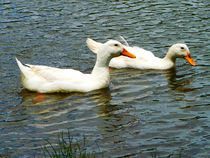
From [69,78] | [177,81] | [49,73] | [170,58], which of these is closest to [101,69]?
[69,78]

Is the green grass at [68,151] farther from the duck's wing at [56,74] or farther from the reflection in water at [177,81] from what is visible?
the reflection in water at [177,81]

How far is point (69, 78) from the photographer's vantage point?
364 inches

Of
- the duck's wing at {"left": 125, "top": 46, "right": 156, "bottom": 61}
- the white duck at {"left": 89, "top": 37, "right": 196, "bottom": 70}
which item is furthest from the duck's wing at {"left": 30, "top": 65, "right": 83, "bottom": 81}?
the duck's wing at {"left": 125, "top": 46, "right": 156, "bottom": 61}

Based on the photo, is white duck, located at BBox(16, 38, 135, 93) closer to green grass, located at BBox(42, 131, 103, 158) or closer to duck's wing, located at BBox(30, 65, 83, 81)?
duck's wing, located at BBox(30, 65, 83, 81)

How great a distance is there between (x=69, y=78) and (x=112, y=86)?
1214mm

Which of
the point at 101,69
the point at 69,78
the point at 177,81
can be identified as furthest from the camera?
the point at 177,81

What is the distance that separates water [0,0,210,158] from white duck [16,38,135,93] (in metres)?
0.21

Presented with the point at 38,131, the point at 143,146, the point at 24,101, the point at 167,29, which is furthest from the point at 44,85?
the point at 167,29

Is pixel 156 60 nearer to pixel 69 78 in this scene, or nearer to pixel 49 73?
pixel 69 78

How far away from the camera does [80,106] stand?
27.9 feet

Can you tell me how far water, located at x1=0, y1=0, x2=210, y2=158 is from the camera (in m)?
6.84

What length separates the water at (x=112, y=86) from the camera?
6.84 metres

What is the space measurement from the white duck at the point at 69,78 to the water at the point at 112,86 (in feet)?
0.69

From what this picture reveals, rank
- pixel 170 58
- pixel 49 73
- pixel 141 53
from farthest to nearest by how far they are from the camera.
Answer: pixel 141 53, pixel 170 58, pixel 49 73
